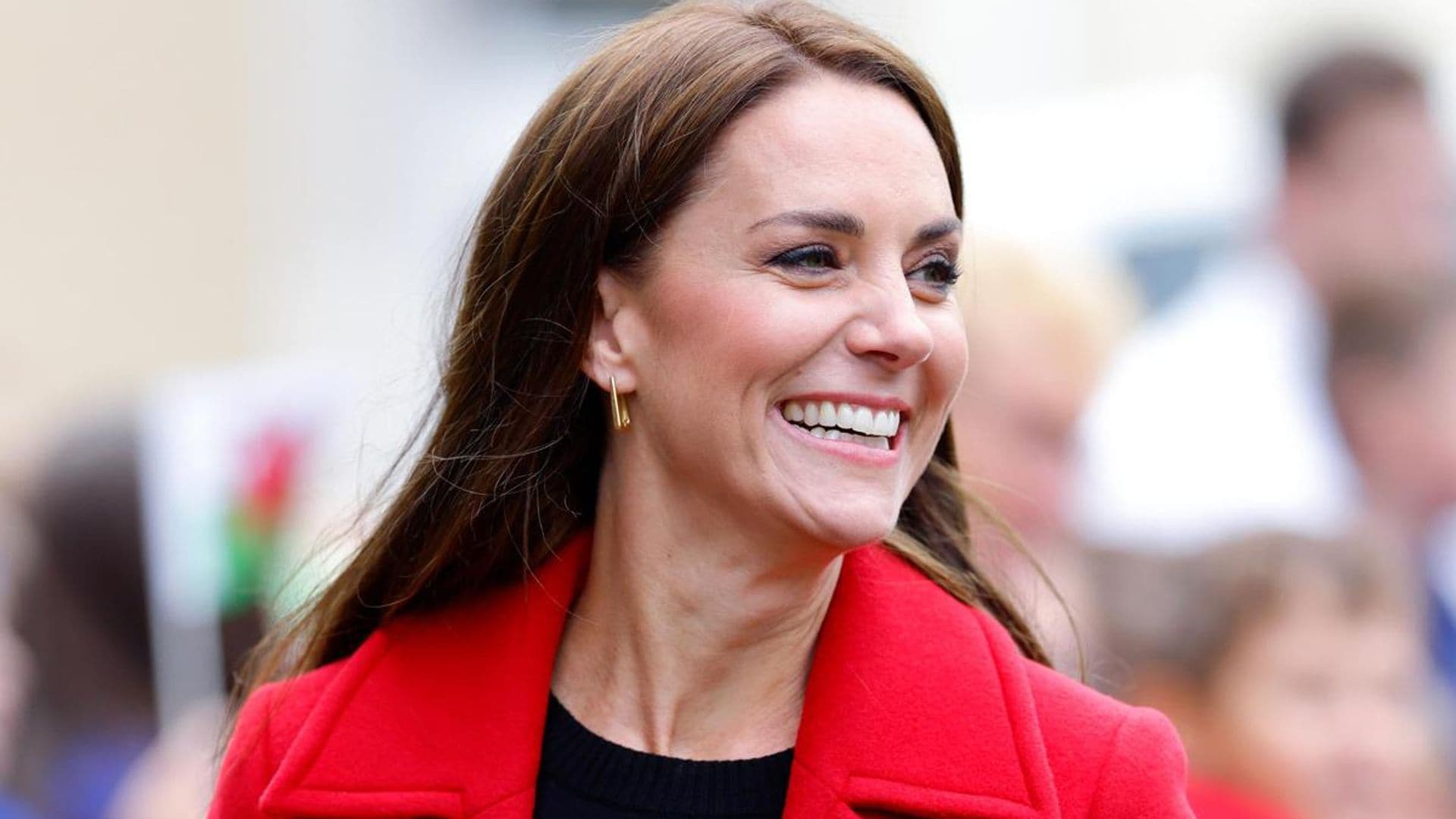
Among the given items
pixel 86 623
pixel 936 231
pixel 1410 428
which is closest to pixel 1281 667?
pixel 1410 428

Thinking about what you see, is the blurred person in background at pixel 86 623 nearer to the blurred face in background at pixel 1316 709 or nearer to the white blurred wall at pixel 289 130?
the blurred face in background at pixel 1316 709

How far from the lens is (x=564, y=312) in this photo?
A: 10.6 ft

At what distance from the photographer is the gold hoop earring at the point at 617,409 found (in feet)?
10.5

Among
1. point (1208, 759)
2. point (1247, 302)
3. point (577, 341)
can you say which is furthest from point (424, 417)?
point (1247, 302)

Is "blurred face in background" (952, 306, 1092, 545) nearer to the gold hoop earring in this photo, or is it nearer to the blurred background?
the blurred background

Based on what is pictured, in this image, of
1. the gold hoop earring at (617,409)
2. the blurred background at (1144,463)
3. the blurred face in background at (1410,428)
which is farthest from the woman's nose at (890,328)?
the blurred face in background at (1410,428)

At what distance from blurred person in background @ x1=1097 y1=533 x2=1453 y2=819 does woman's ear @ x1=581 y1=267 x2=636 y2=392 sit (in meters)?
1.87

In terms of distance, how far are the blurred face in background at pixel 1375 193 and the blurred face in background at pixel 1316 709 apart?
1.84 m

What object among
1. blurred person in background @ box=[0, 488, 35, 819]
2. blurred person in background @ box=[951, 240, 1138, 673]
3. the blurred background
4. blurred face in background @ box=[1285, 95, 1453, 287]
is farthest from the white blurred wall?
blurred person in background @ box=[951, 240, 1138, 673]

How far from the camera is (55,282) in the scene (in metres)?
12.5

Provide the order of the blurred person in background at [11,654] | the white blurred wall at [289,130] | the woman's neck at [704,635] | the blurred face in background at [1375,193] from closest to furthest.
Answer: the woman's neck at [704,635] < the blurred person in background at [11,654] < the blurred face in background at [1375,193] < the white blurred wall at [289,130]

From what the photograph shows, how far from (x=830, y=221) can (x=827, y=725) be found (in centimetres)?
72

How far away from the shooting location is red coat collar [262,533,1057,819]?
3041 mm

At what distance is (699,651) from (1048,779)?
1.85 ft
